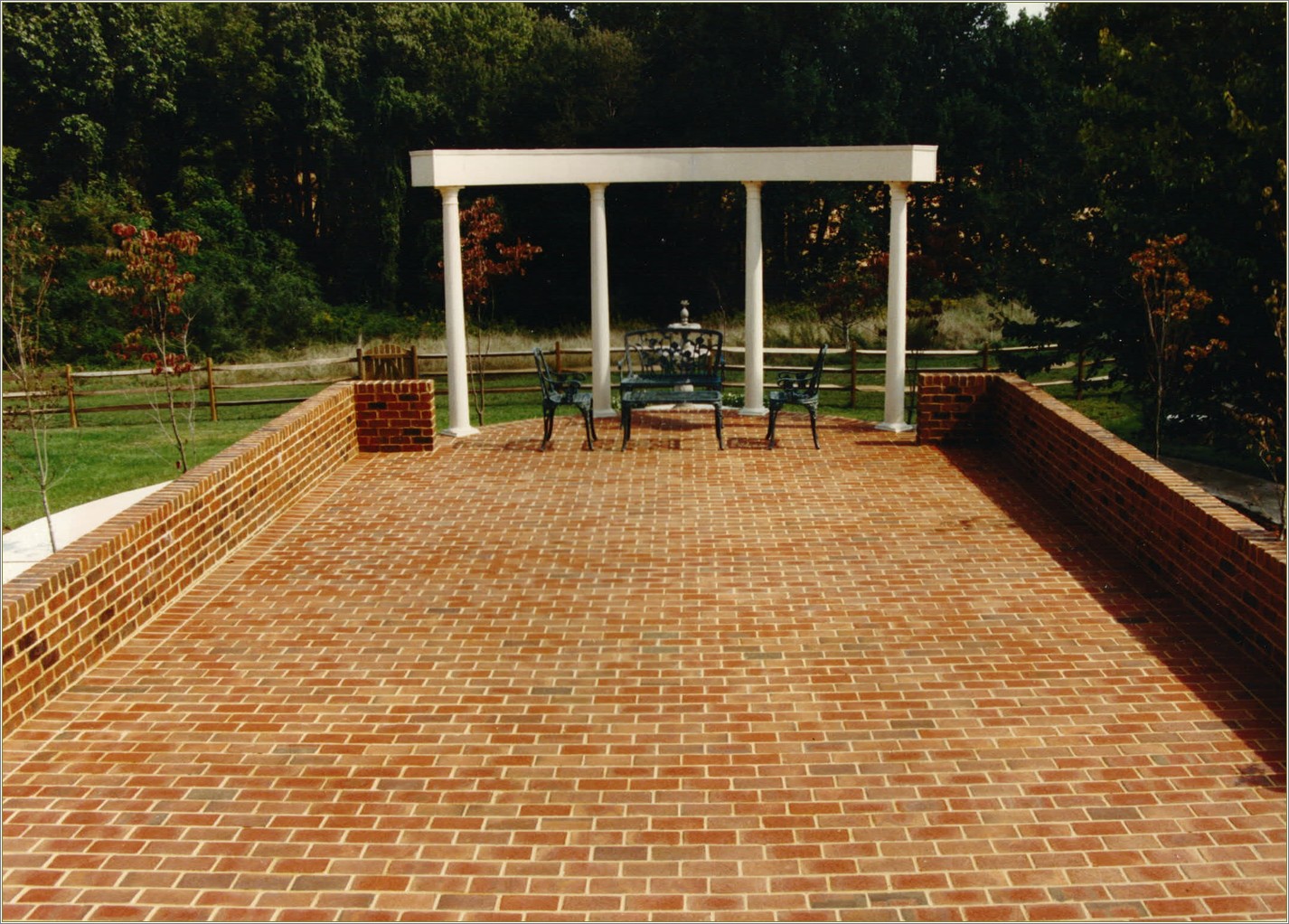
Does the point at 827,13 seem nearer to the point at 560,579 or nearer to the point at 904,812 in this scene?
the point at 560,579

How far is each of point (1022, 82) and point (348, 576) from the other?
1228 inches

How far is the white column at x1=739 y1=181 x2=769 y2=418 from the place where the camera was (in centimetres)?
1359

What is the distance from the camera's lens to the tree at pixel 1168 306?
39.1 ft

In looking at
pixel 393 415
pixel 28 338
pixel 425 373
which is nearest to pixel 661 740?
pixel 393 415

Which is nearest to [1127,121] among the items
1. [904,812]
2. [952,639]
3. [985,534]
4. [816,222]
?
[985,534]

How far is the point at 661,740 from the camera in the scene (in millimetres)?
5785

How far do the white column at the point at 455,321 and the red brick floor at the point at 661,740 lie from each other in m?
3.99

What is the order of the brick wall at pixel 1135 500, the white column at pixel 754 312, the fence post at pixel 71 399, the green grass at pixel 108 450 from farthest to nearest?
the fence post at pixel 71 399 < the green grass at pixel 108 450 < the white column at pixel 754 312 < the brick wall at pixel 1135 500

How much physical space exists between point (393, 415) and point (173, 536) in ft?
A: 14.7

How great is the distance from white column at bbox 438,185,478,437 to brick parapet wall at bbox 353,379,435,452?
967 millimetres

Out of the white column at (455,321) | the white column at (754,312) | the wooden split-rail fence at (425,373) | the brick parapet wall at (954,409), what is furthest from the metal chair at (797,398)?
the wooden split-rail fence at (425,373)

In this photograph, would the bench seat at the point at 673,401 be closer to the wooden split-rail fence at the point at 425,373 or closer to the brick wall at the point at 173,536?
the brick wall at the point at 173,536

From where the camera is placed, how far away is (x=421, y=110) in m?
36.8

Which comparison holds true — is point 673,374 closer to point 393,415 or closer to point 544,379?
point 544,379
